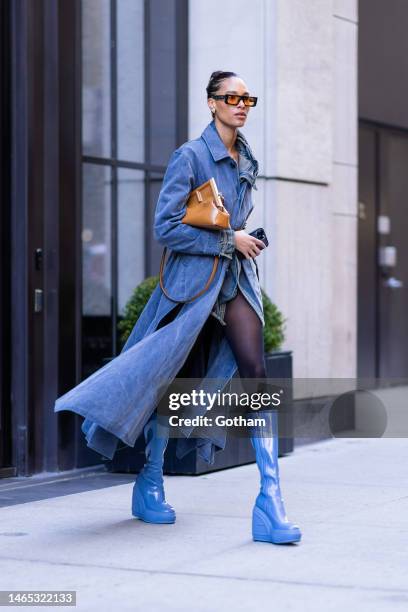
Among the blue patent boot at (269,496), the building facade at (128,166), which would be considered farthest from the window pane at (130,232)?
the blue patent boot at (269,496)

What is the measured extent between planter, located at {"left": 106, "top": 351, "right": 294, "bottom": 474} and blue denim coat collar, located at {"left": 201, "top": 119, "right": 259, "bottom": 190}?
227cm

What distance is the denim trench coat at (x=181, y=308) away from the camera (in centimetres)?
571

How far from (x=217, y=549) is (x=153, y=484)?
0.67 meters

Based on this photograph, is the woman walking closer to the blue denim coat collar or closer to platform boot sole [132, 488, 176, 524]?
the blue denim coat collar

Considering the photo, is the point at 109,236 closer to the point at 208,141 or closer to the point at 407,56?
the point at 208,141

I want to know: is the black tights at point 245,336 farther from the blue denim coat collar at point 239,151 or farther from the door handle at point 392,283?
the door handle at point 392,283

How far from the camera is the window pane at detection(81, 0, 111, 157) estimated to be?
8.46 meters

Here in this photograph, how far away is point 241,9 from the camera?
9695 millimetres

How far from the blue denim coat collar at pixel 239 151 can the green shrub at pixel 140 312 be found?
223cm

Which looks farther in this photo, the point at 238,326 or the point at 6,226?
the point at 6,226

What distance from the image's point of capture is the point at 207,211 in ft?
18.8

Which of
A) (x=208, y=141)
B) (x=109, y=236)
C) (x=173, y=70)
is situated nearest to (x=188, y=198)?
(x=208, y=141)

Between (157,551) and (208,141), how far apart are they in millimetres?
1835

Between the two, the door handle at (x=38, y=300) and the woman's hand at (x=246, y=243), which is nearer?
the woman's hand at (x=246, y=243)
